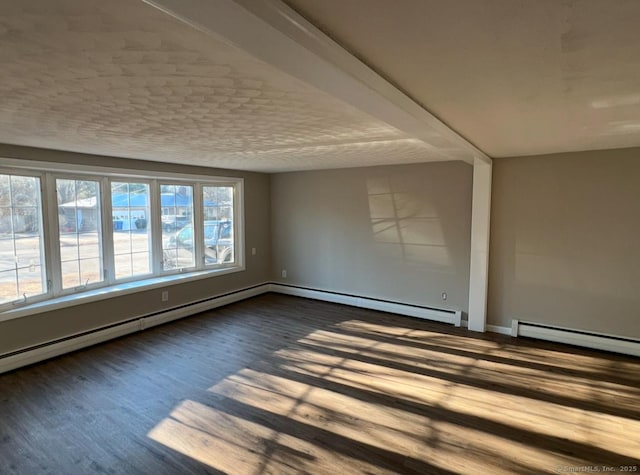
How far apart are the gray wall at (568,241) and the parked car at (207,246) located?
388 centimetres

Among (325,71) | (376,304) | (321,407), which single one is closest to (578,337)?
(376,304)

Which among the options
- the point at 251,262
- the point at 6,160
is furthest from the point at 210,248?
the point at 6,160

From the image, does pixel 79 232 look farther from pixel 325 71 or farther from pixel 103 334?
pixel 325 71

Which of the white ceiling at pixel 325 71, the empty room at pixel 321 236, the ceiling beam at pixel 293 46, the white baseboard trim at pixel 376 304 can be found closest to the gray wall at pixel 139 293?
the empty room at pixel 321 236

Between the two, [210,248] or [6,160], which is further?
[210,248]

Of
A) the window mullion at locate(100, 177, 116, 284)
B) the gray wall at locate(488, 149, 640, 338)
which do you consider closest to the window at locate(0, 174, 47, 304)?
the window mullion at locate(100, 177, 116, 284)

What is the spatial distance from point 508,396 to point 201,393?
2.52 m

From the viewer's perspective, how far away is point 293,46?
1.15 metres

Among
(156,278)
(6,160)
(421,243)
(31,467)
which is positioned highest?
(6,160)

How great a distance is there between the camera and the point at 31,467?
2.18m

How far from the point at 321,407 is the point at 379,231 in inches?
116

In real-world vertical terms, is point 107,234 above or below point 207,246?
above

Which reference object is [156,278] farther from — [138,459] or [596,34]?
[596,34]

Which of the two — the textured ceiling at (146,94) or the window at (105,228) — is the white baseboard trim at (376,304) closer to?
the window at (105,228)
